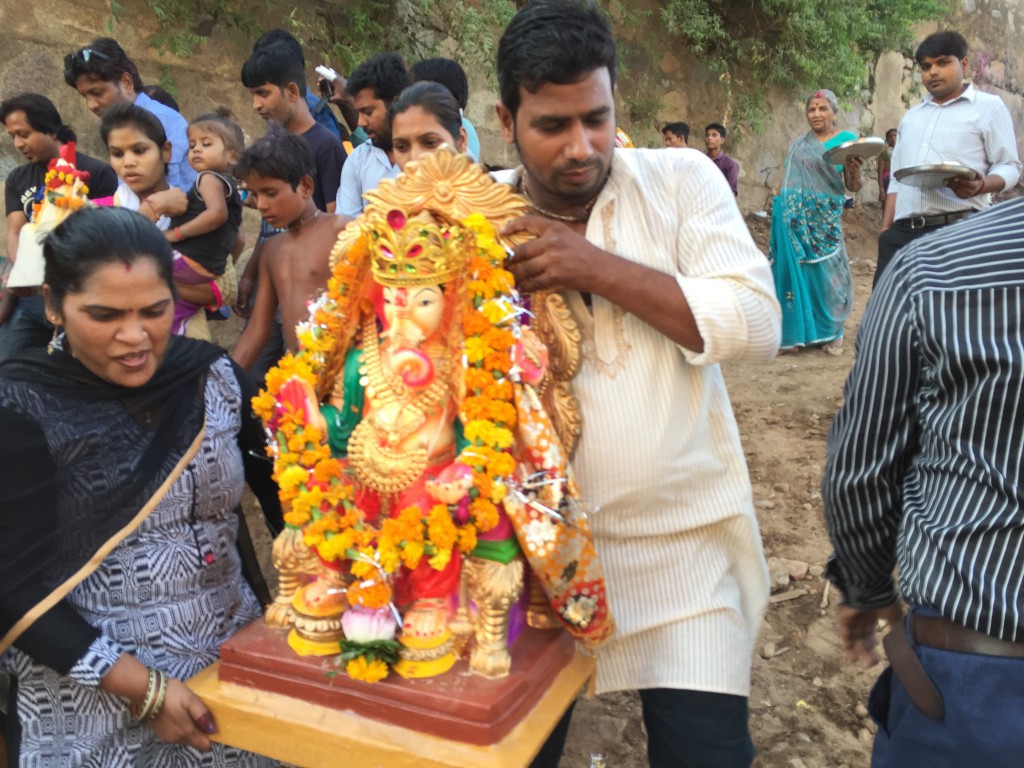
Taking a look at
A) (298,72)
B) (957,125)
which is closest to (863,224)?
(957,125)

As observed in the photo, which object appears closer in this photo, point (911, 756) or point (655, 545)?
point (911, 756)

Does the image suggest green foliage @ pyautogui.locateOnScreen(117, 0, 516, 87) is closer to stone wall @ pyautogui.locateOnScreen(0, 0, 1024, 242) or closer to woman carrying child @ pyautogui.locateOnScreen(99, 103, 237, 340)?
stone wall @ pyautogui.locateOnScreen(0, 0, 1024, 242)

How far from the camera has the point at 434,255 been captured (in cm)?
178

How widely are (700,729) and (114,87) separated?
4.16m

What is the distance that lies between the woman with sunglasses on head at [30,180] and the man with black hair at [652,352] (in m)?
2.81

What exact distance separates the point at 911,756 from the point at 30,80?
5.48 meters

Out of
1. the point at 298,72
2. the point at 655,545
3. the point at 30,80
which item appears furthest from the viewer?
the point at 30,80

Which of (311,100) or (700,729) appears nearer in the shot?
(700,729)

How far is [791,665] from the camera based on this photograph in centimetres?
341

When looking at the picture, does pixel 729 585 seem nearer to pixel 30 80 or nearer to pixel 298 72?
pixel 298 72

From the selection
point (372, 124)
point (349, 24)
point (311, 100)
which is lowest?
point (372, 124)

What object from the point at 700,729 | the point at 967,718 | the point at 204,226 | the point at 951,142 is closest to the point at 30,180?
the point at 204,226

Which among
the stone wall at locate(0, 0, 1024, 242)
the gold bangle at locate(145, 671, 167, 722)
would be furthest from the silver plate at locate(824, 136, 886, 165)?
the gold bangle at locate(145, 671, 167, 722)

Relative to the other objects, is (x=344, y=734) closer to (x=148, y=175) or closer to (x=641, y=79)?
(x=148, y=175)
